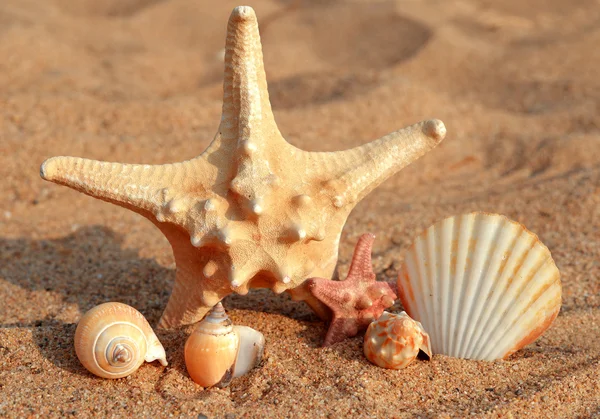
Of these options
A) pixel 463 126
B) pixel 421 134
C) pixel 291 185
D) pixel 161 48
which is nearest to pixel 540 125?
pixel 463 126

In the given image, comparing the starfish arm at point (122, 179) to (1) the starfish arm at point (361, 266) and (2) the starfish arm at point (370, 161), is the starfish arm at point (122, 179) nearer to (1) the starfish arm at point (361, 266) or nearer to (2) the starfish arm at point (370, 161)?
(2) the starfish arm at point (370, 161)

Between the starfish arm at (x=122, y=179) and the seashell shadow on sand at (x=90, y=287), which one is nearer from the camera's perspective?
the starfish arm at (x=122, y=179)

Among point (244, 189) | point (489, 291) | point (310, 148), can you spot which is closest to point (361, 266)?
point (489, 291)

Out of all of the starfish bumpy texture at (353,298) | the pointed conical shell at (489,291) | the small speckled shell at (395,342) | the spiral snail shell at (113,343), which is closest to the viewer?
the spiral snail shell at (113,343)

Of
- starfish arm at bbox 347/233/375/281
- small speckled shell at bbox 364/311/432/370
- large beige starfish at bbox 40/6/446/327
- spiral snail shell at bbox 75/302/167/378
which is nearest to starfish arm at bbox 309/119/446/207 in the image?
large beige starfish at bbox 40/6/446/327

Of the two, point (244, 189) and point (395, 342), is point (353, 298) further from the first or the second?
point (244, 189)

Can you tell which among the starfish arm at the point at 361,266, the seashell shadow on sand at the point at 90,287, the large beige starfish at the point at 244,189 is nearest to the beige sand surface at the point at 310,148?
the seashell shadow on sand at the point at 90,287
